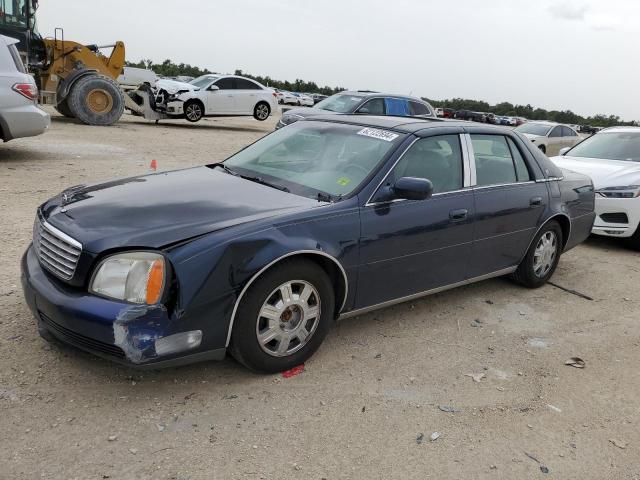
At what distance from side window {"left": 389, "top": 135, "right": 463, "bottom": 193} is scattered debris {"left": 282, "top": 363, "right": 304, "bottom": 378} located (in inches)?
57.1

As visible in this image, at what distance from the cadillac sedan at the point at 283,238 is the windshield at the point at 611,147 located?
12.0ft

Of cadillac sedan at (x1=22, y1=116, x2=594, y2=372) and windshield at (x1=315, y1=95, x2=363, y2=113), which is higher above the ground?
windshield at (x1=315, y1=95, x2=363, y2=113)

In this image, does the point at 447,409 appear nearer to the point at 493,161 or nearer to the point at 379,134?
the point at 379,134

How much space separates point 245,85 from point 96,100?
5.75 metres

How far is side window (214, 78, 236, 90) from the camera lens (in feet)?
62.6

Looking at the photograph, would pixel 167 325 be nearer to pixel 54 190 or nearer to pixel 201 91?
pixel 54 190

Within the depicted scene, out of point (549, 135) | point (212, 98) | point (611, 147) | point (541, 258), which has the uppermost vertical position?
point (611, 147)

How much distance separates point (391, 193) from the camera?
12.6 feet

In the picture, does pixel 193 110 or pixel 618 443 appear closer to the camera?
pixel 618 443

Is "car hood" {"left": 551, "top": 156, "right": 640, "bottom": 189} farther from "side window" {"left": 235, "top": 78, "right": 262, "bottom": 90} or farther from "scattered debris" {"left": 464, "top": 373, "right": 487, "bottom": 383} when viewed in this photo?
"side window" {"left": 235, "top": 78, "right": 262, "bottom": 90}

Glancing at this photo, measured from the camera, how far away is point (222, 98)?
62.6 feet

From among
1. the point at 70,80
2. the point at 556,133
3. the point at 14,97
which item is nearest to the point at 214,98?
the point at 70,80

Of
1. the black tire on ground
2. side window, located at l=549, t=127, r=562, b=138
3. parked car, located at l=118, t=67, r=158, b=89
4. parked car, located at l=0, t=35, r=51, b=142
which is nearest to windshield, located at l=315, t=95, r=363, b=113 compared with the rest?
parked car, located at l=0, t=35, r=51, b=142

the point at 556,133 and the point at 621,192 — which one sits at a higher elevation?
the point at 556,133
